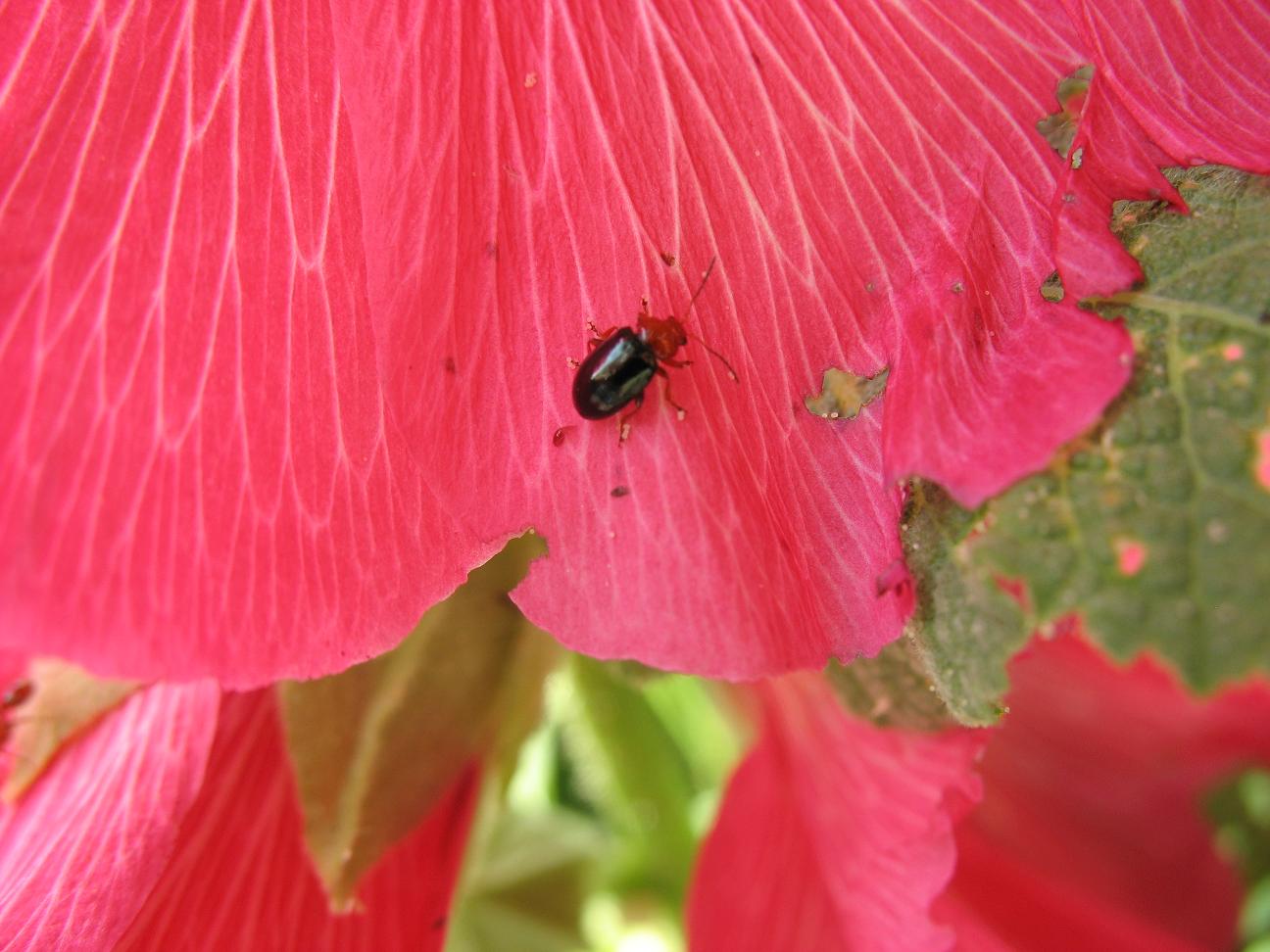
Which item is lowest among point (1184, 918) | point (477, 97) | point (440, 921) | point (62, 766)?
point (1184, 918)

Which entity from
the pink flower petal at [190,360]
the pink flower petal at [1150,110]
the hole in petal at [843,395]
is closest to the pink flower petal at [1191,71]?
the pink flower petal at [1150,110]

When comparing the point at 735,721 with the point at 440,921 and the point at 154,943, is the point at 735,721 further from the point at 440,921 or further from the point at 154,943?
the point at 154,943

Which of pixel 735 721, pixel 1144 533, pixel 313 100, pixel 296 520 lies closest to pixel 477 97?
pixel 313 100

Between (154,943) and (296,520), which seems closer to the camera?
(296,520)

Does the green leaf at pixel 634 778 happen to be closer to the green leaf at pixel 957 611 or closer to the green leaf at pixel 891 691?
the green leaf at pixel 891 691

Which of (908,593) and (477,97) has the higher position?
(477,97)
